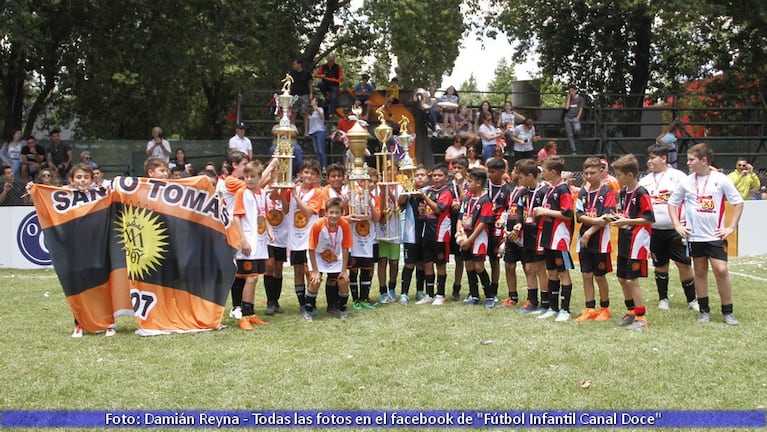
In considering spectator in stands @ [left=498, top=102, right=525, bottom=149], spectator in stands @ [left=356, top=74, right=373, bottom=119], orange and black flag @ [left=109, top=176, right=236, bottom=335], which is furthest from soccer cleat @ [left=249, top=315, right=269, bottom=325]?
spectator in stands @ [left=498, top=102, right=525, bottom=149]

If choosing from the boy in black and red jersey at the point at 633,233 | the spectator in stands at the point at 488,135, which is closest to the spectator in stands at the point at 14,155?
the spectator in stands at the point at 488,135

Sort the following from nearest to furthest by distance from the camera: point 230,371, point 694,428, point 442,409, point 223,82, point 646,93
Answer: point 694,428, point 442,409, point 230,371, point 646,93, point 223,82

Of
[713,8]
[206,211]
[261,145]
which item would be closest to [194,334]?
[206,211]

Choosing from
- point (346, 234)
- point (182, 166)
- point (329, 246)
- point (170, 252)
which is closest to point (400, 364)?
point (329, 246)

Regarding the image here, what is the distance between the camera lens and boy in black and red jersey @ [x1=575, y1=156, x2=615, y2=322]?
28.1 ft

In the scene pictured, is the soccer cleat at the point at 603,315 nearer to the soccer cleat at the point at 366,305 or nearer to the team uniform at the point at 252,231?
the soccer cleat at the point at 366,305

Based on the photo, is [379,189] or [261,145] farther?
[261,145]

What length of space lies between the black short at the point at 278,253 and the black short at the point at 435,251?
1894mm

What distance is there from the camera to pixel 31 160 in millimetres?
18359

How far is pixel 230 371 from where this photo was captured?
6.68 meters

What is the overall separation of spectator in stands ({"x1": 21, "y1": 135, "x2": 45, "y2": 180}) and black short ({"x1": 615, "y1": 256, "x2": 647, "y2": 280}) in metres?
14.4

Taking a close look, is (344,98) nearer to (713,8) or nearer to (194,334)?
(713,8)

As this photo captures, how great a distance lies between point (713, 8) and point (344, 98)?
445 inches

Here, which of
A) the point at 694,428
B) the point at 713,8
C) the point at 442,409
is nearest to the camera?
the point at 694,428
